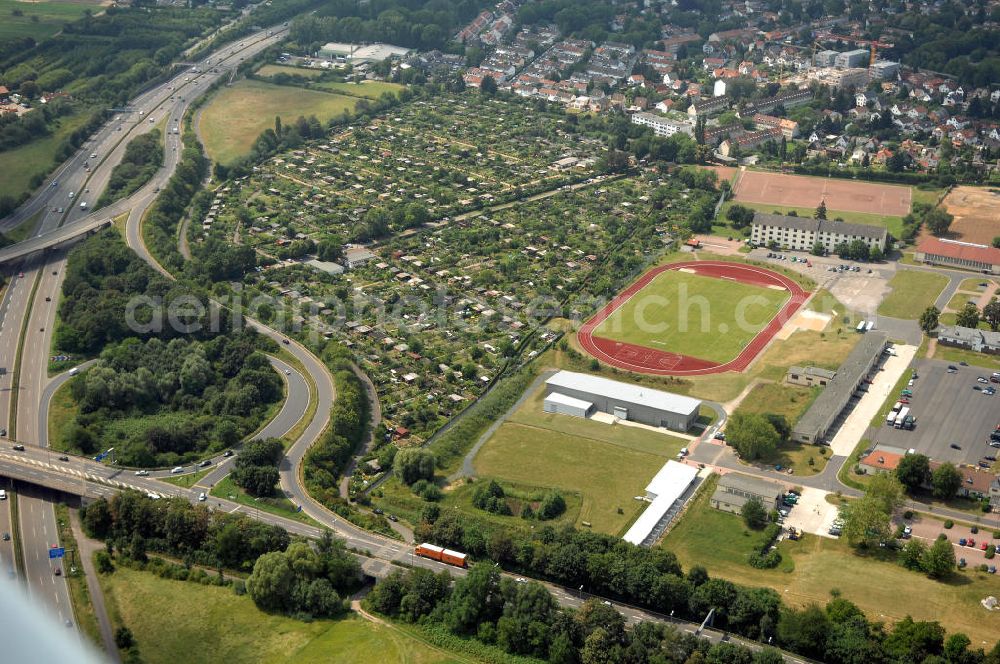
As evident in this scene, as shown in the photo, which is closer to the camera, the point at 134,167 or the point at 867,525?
the point at 867,525

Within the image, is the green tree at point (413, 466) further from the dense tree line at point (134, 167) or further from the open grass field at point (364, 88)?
the open grass field at point (364, 88)

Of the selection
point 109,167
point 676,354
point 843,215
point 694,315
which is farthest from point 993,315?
point 109,167

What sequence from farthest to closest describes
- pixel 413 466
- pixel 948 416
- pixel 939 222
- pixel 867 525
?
A: pixel 939 222 < pixel 948 416 < pixel 413 466 < pixel 867 525

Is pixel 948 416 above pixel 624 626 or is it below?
below

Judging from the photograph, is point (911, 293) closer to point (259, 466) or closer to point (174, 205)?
point (259, 466)

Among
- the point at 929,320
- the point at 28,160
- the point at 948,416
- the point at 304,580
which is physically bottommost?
the point at 948,416

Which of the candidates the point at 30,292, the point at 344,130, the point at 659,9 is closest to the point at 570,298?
the point at 30,292

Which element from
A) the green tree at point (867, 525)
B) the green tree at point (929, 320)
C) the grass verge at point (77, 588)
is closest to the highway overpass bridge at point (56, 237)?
the grass verge at point (77, 588)

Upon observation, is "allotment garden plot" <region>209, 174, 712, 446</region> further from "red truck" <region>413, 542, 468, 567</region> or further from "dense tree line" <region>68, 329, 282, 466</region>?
"red truck" <region>413, 542, 468, 567</region>
